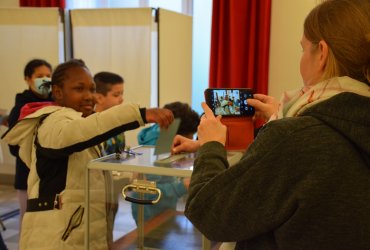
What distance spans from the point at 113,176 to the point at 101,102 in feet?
4.55

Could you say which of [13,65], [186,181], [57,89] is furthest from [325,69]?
[13,65]

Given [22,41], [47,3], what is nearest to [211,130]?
[22,41]

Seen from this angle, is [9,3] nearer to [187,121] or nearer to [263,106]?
[187,121]

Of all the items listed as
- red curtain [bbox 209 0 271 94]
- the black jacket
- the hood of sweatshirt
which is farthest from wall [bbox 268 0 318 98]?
the hood of sweatshirt

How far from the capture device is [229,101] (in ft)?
3.24

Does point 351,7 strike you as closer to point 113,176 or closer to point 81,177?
point 113,176

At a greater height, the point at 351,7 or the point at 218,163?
the point at 351,7

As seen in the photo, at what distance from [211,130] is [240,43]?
9.13 ft

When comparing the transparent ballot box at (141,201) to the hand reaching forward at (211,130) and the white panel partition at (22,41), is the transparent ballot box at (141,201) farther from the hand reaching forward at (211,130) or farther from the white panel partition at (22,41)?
the white panel partition at (22,41)

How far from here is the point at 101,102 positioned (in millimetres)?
2436

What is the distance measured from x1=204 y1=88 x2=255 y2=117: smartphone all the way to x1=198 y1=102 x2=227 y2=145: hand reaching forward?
0.06m

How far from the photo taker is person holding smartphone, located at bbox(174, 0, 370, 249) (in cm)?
68

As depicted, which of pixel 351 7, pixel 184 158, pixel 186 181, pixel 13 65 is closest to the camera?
pixel 351 7

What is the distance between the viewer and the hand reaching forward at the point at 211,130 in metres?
0.86
